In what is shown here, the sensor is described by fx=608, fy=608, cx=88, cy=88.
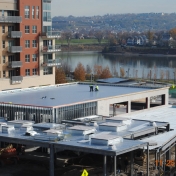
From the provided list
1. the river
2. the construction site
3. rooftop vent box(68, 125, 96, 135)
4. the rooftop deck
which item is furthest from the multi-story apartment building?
the river

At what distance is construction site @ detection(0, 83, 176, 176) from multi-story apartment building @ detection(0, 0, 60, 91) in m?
6.34

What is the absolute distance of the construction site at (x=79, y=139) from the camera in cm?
1531

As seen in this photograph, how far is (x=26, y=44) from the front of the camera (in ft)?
95.8

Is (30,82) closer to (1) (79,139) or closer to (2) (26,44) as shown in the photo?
(2) (26,44)

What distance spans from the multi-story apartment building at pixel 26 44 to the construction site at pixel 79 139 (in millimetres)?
6338

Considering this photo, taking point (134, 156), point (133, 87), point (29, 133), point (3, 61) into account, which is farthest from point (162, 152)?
point (3, 61)

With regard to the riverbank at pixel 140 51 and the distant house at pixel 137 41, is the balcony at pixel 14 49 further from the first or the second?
the distant house at pixel 137 41

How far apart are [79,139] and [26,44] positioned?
14017mm

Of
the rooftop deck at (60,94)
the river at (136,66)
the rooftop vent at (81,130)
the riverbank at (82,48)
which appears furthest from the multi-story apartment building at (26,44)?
the riverbank at (82,48)

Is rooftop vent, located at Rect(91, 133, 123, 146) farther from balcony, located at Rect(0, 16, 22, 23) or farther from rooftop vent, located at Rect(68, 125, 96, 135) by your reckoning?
balcony, located at Rect(0, 16, 22, 23)

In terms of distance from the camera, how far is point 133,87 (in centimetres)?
2545

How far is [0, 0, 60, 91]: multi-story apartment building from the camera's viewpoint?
92.5ft

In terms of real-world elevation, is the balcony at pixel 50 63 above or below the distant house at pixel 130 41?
above

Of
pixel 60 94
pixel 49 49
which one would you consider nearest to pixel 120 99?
pixel 60 94
